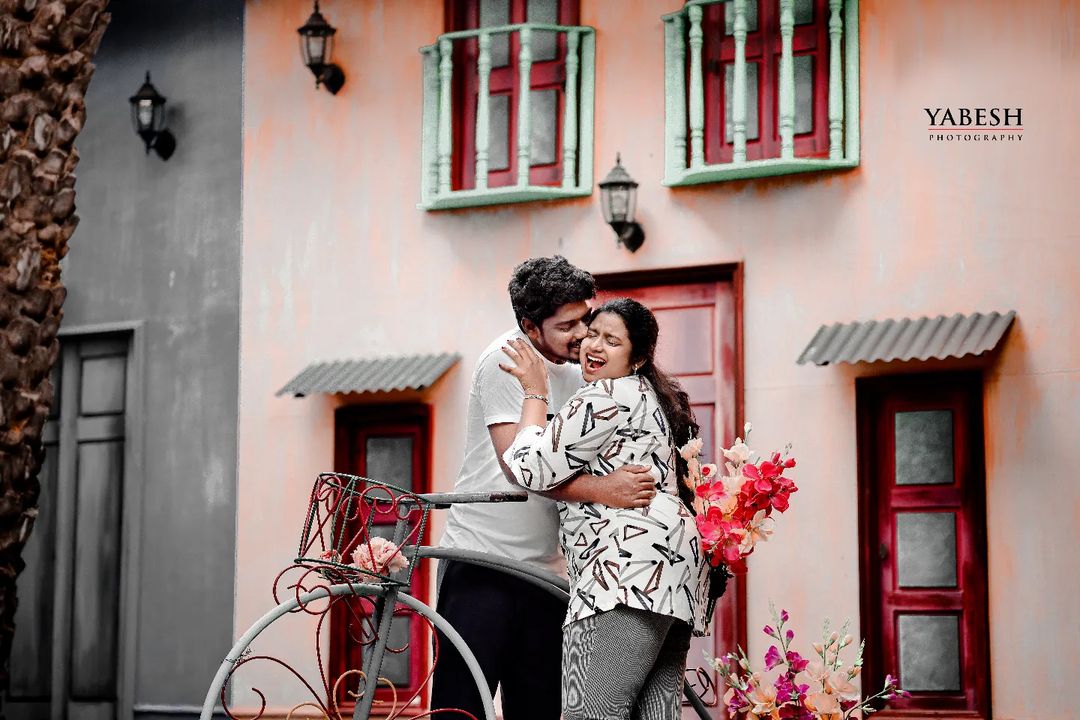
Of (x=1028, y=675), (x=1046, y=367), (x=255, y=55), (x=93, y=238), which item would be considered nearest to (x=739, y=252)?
(x=1046, y=367)

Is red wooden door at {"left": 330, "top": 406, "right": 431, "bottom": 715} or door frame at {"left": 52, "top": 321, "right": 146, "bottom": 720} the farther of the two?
door frame at {"left": 52, "top": 321, "right": 146, "bottom": 720}

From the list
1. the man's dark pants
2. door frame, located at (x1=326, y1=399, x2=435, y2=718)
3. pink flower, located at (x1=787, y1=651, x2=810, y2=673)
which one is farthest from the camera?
door frame, located at (x1=326, y1=399, x2=435, y2=718)

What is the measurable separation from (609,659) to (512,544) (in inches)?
27.5

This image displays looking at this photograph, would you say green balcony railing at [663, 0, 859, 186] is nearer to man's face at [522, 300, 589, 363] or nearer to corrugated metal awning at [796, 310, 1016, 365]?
corrugated metal awning at [796, 310, 1016, 365]

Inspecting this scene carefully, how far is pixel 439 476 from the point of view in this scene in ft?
33.1

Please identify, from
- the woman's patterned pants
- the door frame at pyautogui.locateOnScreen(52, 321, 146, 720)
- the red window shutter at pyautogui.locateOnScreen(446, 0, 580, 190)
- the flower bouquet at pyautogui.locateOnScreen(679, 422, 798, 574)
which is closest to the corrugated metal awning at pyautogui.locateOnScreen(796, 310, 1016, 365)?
the red window shutter at pyautogui.locateOnScreen(446, 0, 580, 190)

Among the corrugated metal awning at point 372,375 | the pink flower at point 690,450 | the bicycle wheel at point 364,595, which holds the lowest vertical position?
the bicycle wheel at point 364,595

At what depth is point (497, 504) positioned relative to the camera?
4.96 m

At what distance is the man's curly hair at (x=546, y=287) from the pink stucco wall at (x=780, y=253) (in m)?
4.33

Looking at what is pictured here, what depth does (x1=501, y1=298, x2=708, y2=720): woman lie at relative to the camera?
4340 mm

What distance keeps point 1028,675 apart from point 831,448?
1.52 m

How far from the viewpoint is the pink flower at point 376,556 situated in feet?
15.4

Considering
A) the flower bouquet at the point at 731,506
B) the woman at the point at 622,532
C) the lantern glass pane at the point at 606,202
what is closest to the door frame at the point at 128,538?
the lantern glass pane at the point at 606,202

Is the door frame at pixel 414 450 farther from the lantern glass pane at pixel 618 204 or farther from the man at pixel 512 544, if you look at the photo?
the man at pixel 512 544
